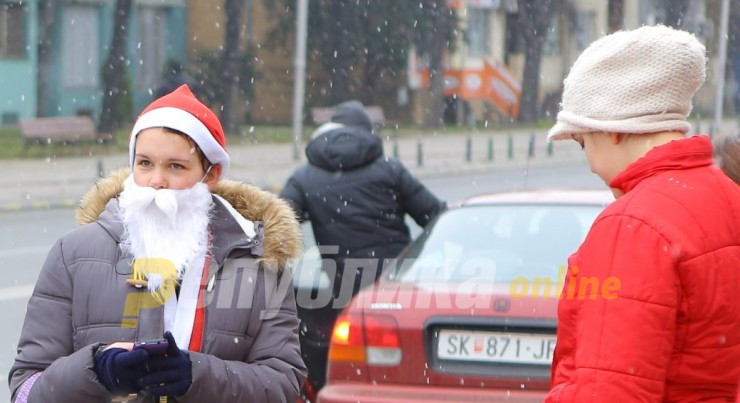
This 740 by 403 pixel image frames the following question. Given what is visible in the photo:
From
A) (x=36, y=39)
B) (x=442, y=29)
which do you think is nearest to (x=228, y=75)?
(x=36, y=39)

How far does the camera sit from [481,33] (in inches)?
2120

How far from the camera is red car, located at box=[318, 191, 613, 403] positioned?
5.49m

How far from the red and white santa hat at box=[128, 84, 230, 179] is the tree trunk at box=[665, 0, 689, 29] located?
53.1 metres

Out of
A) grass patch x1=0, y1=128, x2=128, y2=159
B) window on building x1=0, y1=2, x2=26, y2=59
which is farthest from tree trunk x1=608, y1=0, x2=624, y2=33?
grass patch x1=0, y1=128, x2=128, y2=159

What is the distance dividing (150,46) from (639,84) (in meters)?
40.1

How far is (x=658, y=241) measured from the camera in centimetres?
229

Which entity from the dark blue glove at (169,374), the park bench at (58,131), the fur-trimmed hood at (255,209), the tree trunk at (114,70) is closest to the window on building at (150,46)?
the tree trunk at (114,70)

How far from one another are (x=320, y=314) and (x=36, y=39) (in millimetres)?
31867

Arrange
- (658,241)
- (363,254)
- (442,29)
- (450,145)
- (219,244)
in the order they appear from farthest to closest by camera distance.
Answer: (442,29)
(450,145)
(363,254)
(219,244)
(658,241)

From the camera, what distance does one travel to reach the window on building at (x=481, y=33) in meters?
53.4

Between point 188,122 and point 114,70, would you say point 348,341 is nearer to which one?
point 188,122

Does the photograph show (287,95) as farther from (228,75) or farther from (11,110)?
(11,110)

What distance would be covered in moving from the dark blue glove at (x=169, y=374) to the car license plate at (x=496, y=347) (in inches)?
115

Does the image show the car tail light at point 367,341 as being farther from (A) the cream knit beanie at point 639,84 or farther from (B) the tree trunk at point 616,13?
(B) the tree trunk at point 616,13
